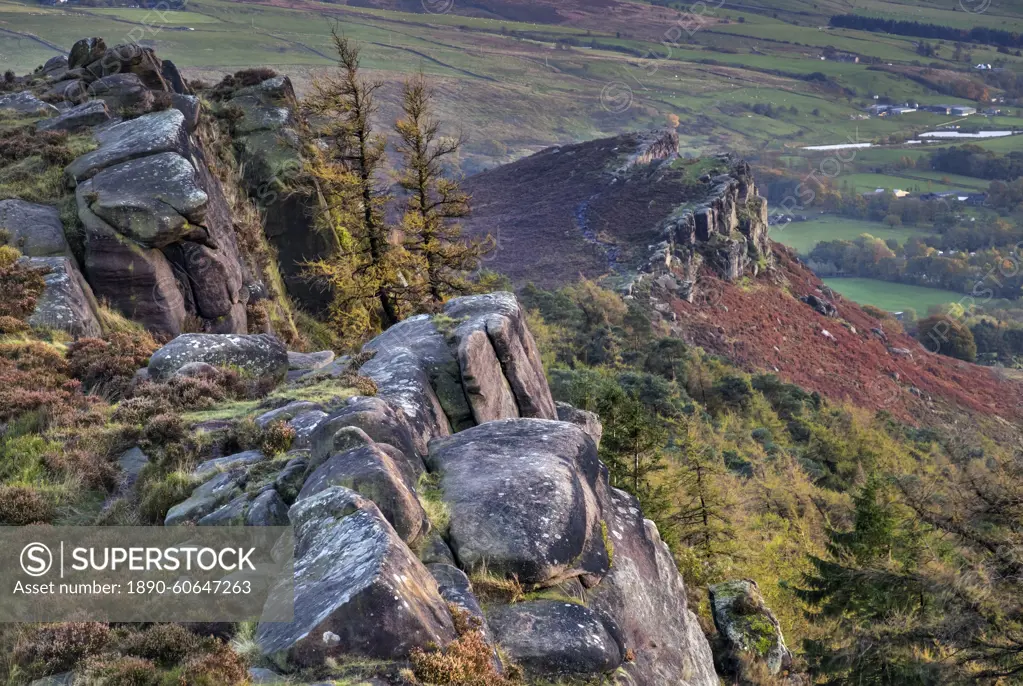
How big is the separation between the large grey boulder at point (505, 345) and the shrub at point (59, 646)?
364 inches

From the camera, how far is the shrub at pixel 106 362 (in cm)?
1858

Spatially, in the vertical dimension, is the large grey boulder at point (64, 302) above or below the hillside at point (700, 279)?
above

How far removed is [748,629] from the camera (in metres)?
21.3

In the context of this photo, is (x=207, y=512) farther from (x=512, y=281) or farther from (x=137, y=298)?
(x=512, y=281)

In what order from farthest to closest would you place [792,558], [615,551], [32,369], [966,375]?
[966,375]
[792,558]
[32,369]
[615,551]

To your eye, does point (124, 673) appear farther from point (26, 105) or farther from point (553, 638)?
point (26, 105)

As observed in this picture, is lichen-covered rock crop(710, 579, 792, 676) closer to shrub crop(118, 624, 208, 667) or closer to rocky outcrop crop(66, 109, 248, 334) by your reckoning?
shrub crop(118, 624, 208, 667)

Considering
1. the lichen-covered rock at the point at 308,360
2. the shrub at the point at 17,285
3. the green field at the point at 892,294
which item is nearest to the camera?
the shrub at the point at 17,285

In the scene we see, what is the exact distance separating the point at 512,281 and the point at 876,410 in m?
38.3

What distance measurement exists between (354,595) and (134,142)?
22.1m

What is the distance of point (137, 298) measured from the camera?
2394 centimetres

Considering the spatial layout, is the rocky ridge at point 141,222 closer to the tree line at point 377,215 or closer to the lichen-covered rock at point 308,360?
the tree line at point 377,215

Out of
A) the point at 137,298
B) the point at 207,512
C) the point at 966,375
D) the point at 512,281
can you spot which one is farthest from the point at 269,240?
the point at 966,375

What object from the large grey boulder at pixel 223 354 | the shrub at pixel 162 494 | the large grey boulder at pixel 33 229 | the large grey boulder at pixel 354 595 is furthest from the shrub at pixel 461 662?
the large grey boulder at pixel 33 229
